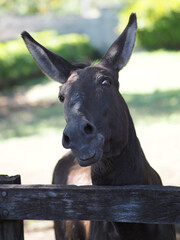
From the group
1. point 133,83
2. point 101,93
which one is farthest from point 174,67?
point 101,93

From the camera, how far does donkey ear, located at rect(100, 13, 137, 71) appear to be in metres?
3.33

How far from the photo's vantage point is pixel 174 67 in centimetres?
1820

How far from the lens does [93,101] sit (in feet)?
9.60

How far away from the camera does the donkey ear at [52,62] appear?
3.38 metres

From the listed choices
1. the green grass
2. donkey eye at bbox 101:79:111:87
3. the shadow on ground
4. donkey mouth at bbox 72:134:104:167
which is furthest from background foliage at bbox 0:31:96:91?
donkey mouth at bbox 72:134:104:167

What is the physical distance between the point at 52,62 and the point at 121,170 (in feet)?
3.20

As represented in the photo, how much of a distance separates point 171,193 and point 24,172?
21.1 ft

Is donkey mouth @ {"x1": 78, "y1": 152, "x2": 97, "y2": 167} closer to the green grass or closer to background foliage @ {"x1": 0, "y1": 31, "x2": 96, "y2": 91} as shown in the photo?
the green grass

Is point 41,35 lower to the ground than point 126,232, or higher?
higher

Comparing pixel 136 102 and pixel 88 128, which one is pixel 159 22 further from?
pixel 88 128

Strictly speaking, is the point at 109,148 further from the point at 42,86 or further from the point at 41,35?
the point at 41,35

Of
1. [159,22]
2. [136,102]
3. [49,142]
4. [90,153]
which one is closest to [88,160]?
[90,153]

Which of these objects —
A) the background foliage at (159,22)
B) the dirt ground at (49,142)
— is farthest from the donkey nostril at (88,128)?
the background foliage at (159,22)

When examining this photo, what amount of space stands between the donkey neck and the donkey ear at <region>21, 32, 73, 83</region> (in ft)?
2.40
